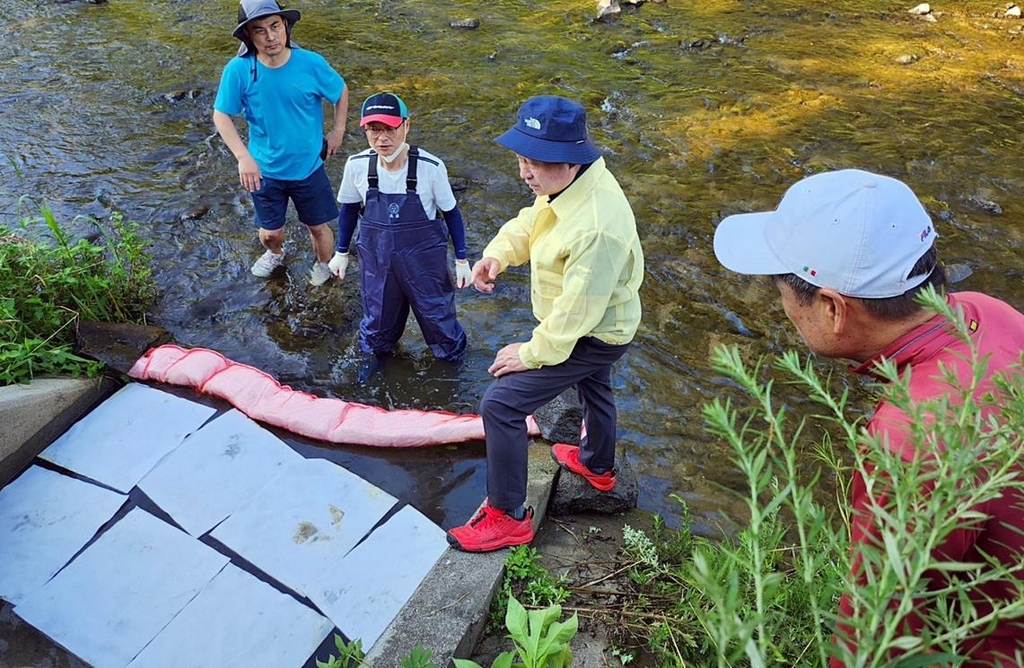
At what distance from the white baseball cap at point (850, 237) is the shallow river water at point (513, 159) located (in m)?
1.66

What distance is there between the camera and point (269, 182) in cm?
494

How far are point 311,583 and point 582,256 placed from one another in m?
1.79

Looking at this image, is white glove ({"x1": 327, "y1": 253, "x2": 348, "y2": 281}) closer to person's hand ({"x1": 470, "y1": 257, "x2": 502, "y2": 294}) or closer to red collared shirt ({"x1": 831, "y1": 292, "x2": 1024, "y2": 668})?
person's hand ({"x1": 470, "y1": 257, "x2": 502, "y2": 294})

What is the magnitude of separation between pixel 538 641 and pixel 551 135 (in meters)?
1.74

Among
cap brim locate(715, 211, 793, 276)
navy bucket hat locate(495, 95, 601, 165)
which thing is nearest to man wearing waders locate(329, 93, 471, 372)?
navy bucket hat locate(495, 95, 601, 165)

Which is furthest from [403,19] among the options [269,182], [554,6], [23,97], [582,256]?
[582,256]

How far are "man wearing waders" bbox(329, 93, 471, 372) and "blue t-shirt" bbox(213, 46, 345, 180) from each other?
889 mm

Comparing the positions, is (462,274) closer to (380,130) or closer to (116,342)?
(380,130)

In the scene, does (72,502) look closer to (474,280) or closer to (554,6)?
(474,280)

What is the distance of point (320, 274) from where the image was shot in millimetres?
5543

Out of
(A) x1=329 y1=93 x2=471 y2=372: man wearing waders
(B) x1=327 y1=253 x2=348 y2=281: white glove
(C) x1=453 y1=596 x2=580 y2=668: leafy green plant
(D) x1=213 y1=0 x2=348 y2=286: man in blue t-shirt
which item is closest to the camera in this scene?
(C) x1=453 y1=596 x2=580 y2=668: leafy green plant

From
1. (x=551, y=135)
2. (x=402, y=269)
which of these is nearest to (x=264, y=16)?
(x=402, y=269)

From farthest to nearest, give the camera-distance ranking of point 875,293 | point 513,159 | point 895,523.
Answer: point 513,159 < point 875,293 < point 895,523

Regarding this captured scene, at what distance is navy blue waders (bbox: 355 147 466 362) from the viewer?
3.97 m
